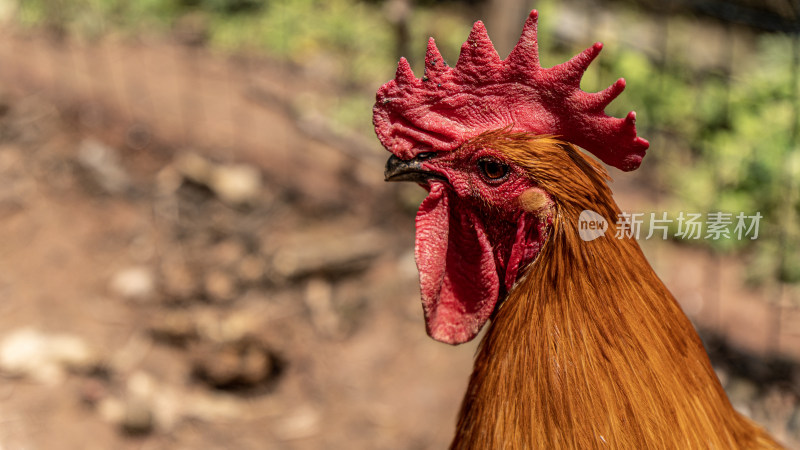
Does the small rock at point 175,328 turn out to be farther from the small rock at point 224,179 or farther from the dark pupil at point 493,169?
the dark pupil at point 493,169

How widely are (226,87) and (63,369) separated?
12.5 feet

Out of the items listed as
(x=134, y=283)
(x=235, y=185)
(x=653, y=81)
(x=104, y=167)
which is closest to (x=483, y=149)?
(x=134, y=283)

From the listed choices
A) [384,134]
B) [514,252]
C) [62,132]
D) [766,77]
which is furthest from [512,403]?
[62,132]

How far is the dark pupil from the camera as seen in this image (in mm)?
2082

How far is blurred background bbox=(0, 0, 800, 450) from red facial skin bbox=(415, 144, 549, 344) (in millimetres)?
2209

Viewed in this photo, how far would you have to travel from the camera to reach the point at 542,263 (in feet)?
6.79

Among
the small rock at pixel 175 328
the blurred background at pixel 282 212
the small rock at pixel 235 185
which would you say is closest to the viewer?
the blurred background at pixel 282 212

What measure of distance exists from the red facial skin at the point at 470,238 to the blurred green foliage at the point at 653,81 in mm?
3654

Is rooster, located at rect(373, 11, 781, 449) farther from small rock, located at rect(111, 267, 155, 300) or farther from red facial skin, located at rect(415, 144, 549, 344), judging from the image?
small rock, located at rect(111, 267, 155, 300)

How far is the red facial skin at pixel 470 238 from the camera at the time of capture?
2090 millimetres

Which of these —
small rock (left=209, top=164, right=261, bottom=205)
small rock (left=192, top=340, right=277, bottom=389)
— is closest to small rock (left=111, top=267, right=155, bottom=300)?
small rock (left=192, top=340, right=277, bottom=389)

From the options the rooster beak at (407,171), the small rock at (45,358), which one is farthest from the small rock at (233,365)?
the rooster beak at (407,171)

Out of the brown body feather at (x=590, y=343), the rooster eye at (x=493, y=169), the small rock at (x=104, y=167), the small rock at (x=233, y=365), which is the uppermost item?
the small rock at (x=104, y=167)

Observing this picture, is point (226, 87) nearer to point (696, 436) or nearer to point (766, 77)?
point (766, 77)
